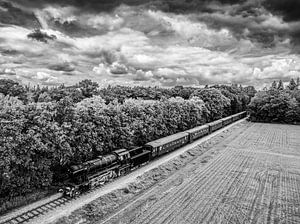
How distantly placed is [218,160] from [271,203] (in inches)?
→ 633

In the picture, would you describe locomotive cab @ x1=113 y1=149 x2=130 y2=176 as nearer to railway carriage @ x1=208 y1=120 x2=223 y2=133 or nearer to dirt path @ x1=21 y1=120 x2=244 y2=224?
dirt path @ x1=21 y1=120 x2=244 y2=224

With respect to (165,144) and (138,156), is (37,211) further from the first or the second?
(165,144)

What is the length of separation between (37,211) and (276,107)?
95067 millimetres

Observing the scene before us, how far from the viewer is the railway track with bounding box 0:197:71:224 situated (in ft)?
61.5

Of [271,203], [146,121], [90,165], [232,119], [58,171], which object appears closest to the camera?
[271,203]

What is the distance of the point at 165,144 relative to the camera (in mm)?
40031

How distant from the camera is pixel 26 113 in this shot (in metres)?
23.0

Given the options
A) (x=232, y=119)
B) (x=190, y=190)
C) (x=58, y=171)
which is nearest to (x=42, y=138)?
(x=58, y=171)

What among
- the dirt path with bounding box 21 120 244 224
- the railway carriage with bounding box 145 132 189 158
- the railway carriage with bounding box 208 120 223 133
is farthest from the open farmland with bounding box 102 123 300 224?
the railway carriage with bounding box 208 120 223 133

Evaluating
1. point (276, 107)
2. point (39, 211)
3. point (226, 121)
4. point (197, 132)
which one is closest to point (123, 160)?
point (39, 211)

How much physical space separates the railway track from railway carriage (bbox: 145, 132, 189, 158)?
16.3 meters

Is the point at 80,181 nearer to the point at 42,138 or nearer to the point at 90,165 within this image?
the point at 90,165

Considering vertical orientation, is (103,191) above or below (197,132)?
below

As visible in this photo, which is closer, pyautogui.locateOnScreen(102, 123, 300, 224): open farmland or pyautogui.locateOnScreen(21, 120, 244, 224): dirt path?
pyautogui.locateOnScreen(21, 120, 244, 224): dirt path
